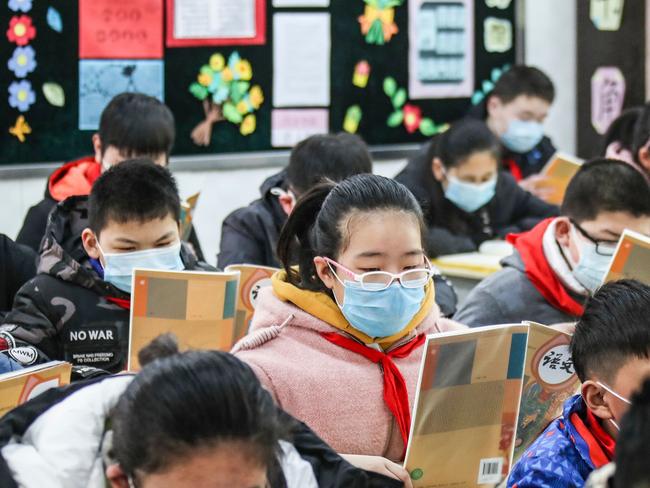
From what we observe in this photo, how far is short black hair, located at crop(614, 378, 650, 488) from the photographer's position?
96 cm

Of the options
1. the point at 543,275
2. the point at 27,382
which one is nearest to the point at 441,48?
the point at 543,275

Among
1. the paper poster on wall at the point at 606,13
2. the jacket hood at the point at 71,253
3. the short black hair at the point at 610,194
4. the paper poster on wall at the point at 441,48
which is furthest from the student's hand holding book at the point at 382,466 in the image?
the paper poster on wall at the point at 606,13

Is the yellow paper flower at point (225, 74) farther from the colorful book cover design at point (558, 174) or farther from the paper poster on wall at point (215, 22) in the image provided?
the colorful book cover design at point (558, 174)

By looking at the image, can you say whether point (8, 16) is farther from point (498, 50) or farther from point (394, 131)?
point (498, 50)

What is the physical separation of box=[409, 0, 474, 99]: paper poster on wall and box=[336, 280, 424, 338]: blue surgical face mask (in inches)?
148

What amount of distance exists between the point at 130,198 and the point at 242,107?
102 inches

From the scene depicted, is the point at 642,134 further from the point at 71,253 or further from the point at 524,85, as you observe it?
the point at 71,253

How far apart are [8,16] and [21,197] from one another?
2.39 ft

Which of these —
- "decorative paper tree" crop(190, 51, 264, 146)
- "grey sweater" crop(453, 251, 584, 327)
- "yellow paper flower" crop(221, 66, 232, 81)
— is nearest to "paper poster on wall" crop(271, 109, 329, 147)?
"decorative paper tree" crop(190, 51, 264, 146)

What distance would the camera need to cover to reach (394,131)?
19.5ft

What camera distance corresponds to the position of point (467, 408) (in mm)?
2078

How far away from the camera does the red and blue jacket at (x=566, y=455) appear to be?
185cm

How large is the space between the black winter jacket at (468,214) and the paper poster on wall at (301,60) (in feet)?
2.87

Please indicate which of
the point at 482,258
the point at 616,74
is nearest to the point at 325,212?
the point at 482,258
